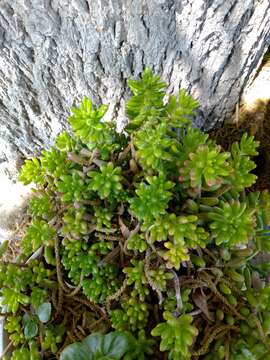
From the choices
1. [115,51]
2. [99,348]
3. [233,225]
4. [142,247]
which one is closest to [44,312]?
[99,348]

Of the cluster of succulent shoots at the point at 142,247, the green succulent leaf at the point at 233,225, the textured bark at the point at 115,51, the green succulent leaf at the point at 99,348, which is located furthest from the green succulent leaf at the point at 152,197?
the textured bark at the point at 115,51

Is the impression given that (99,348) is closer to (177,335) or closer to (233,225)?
(177,335)

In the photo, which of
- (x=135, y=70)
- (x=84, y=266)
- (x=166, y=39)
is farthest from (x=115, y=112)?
(x=84, y=266)

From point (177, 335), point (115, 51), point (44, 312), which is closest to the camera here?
point (177, 335)

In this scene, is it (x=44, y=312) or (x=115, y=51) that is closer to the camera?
(x=44, y=312)

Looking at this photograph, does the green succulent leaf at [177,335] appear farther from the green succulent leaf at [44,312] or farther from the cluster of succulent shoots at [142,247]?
the green succulent leaf at [44,312]

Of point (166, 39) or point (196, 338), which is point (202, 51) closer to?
point (166, 39)

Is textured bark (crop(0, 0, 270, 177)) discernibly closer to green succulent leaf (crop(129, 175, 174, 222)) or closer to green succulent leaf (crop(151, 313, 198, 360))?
green succulent leaf (crop(129, 175, 174, 222))
